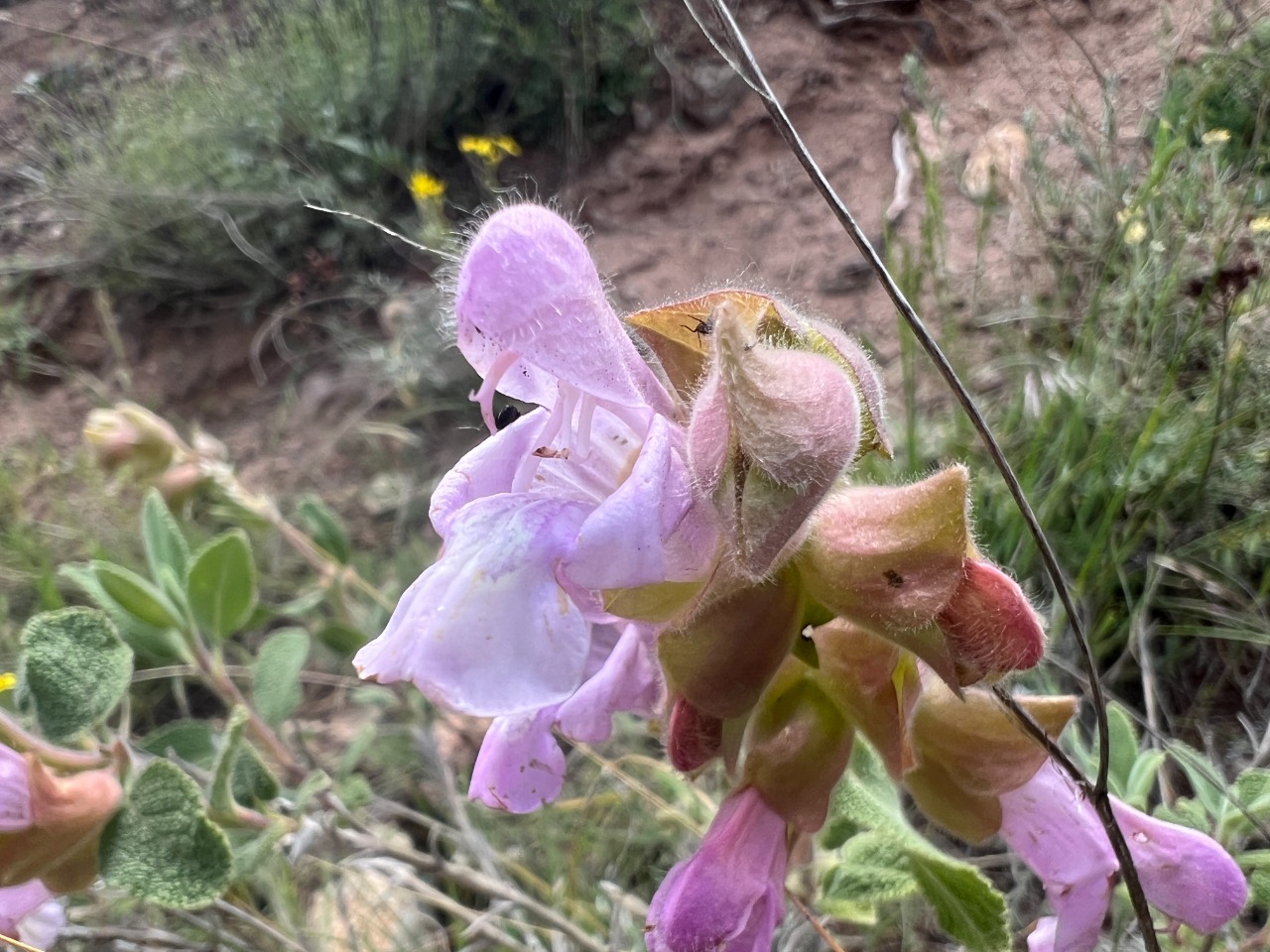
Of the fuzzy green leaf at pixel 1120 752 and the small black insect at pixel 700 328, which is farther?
the fuzzy green leaf at pixel 1120 752

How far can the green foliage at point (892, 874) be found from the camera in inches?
18.6

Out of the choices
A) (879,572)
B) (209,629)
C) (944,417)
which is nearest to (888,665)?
(879,572)

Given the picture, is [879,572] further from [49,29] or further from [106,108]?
[49,29]

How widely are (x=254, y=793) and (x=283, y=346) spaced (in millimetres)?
2051

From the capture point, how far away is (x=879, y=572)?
1.23 ft

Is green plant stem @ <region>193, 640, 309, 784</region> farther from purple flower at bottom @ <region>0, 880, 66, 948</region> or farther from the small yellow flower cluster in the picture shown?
the small yellow flower cluster

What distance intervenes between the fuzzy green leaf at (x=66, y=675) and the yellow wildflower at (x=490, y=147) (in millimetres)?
1860

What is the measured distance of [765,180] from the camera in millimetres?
2506

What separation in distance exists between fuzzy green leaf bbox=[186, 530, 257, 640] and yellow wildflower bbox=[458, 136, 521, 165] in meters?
1.66

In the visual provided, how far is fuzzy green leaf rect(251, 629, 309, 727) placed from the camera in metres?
0.86

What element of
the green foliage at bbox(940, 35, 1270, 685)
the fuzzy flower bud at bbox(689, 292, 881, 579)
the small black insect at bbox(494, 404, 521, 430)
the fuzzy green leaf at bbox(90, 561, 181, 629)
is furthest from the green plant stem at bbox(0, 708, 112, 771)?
the green foliage at bbox(940, 35, 1270, 685)

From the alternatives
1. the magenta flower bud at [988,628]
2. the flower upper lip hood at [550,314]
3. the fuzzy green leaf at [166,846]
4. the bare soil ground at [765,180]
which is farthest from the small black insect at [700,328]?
the bare soil ground at [765,180]

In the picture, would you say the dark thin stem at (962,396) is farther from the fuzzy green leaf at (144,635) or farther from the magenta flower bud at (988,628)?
the fuzzy green leaf at (144,635)

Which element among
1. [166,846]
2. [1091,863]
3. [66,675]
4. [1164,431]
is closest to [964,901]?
[1091,863]
